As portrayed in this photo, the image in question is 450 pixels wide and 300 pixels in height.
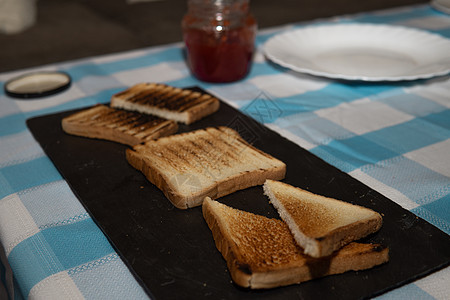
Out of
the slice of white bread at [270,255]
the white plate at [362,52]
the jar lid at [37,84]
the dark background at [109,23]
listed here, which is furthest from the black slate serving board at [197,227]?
the dark background at [109,23]

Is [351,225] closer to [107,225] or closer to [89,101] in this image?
[107,225]

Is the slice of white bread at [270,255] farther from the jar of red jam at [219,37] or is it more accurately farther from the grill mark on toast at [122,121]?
the jar of red jam at [219,37]

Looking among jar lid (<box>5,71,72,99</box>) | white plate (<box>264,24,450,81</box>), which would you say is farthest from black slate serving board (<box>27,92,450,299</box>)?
white plate (<box>264,24,450,81</box>)

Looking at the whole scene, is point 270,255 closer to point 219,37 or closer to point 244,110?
point 244,110

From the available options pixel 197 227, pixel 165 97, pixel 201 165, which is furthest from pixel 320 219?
pixel 165 97

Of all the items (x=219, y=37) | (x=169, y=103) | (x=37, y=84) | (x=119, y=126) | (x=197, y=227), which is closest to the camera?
(x=197, y=227)

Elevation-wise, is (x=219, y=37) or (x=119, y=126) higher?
(x=219, y=37)

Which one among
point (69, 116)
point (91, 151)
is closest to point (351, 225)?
point (91, 151)

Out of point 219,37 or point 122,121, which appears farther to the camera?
point 219,37

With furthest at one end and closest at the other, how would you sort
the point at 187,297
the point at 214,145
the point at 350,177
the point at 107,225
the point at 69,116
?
the point at 69,116 < the point at 214,145 < the point at 350,177 < the point at 107,225 < the point at 187,297
